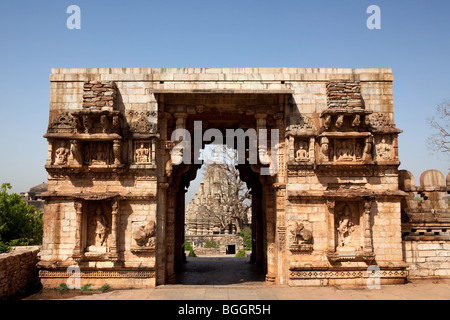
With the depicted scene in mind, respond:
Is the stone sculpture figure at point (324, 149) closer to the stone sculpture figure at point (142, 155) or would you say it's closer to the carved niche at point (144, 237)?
the stone sculpture figure at point (142, 155)

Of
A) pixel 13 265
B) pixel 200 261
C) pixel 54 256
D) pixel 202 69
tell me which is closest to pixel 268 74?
pixel 202 69

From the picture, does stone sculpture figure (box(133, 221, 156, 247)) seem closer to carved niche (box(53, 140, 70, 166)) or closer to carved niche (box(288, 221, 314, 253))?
carved niche (box(53, 140, 70, 166))

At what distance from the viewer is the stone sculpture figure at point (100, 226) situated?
995 centimetres

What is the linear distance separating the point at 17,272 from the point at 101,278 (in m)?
2.17

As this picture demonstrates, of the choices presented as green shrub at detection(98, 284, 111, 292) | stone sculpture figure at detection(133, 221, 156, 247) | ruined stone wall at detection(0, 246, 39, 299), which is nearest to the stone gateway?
stone sculpture figure at detection(133, 221, 156, 247)

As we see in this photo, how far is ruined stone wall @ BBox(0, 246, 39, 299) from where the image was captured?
883 centimetres

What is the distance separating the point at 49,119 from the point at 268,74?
6331 millimetres

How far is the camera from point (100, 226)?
9969 mm

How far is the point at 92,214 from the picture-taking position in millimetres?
10086

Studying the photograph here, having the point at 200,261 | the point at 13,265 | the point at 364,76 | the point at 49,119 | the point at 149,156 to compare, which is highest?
the point at 364,76

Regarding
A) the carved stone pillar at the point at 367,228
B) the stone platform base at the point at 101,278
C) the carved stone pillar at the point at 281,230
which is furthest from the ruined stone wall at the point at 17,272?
the carved stone pillar at the point at 367,228

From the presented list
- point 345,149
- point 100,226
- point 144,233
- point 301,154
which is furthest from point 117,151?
point 345,149

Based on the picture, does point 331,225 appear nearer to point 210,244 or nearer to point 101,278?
point 101,278
